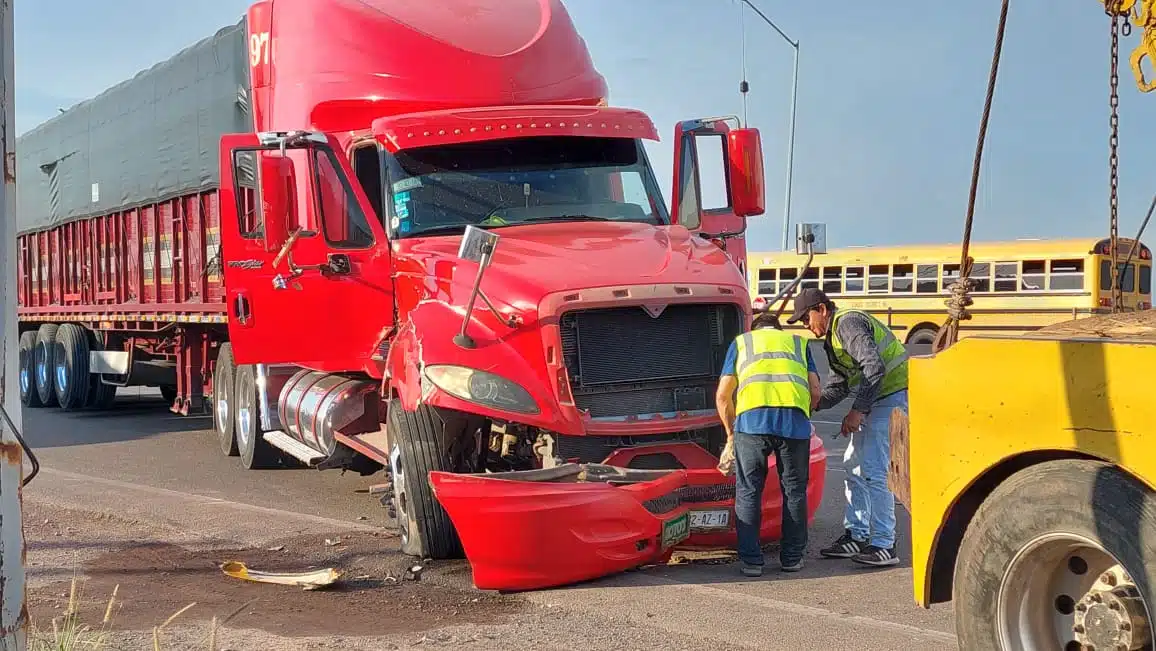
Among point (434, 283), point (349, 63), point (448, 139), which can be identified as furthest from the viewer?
Result: point (349, 63)

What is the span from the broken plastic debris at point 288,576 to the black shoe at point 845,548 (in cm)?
279

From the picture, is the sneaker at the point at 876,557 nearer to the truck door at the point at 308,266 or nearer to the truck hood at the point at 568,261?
the truck hood at the point at 568,261

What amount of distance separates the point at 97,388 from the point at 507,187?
12.3 m

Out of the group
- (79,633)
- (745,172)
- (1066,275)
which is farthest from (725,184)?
(1066,275)

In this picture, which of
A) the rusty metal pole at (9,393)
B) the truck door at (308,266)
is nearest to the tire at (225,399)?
the truck door at (308,266)

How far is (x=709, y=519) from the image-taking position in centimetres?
740

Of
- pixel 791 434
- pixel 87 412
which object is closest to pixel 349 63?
pixel 791 434

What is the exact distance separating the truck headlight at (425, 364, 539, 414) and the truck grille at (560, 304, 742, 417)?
32cm

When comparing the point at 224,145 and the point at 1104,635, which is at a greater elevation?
the point at 224,145

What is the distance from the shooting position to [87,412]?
19.8 metres

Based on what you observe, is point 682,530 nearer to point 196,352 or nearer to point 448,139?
point 448,139

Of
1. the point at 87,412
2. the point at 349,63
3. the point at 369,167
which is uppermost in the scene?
the point at 349,63

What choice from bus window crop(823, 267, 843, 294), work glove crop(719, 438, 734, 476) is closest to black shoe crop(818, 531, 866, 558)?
work glove crop(719, 438, 734, 476)

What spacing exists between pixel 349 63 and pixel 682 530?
4783 millimetres
